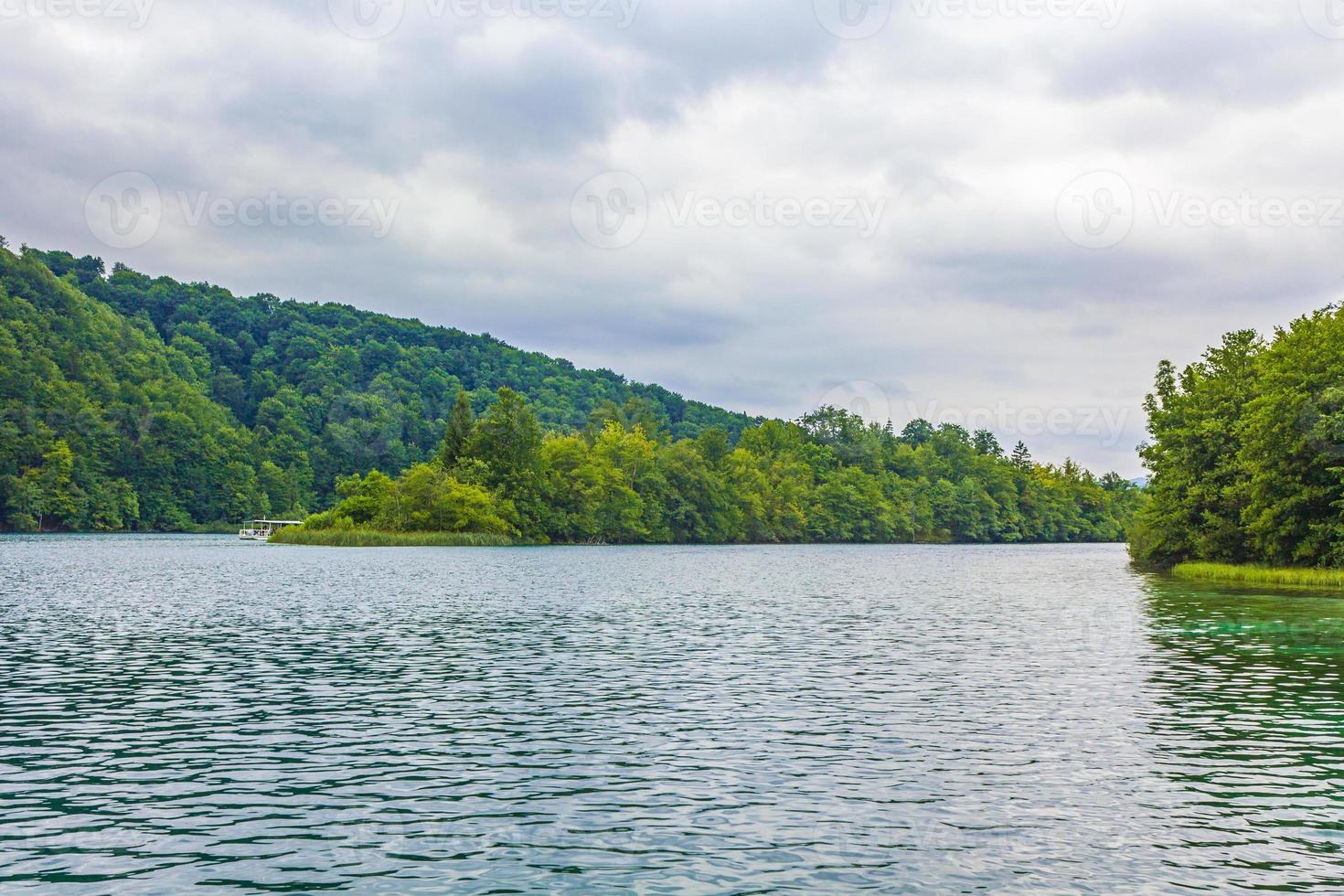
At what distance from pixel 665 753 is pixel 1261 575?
68.1 m

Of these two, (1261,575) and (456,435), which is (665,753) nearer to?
Answer: (1261,575)

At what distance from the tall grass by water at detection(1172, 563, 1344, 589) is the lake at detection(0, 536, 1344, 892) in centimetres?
2286

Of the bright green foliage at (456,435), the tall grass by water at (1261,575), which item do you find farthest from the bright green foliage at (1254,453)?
the bright green foliage at (456,435)

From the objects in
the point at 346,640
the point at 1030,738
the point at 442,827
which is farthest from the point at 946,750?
the point at 346,640

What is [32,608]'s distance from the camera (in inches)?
2015

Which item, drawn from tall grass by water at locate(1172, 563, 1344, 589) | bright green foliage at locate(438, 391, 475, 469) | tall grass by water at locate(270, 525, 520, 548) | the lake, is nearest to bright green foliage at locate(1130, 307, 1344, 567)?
tall grass by water at locate(1172, 563, 1344, 589)

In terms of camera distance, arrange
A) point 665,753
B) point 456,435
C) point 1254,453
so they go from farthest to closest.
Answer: point 456,435 < point 1254,453 < point 665,753

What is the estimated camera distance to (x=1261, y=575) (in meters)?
76.7

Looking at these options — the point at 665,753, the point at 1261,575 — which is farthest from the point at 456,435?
the point at 665,753

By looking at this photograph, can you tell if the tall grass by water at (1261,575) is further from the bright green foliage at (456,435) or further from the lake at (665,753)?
the bright green foliage at (456,435)

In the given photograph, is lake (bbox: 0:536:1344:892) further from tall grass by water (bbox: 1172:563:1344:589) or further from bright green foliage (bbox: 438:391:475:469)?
bright green foliage (bbox: 438:391:475:469)

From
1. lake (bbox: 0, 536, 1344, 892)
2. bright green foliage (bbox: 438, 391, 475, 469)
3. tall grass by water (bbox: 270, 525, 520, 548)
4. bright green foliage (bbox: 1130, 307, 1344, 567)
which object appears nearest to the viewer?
lake (bbox: 0, 536, 1344, 892)

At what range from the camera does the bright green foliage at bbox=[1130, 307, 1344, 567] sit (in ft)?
226

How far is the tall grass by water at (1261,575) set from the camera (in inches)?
2771
